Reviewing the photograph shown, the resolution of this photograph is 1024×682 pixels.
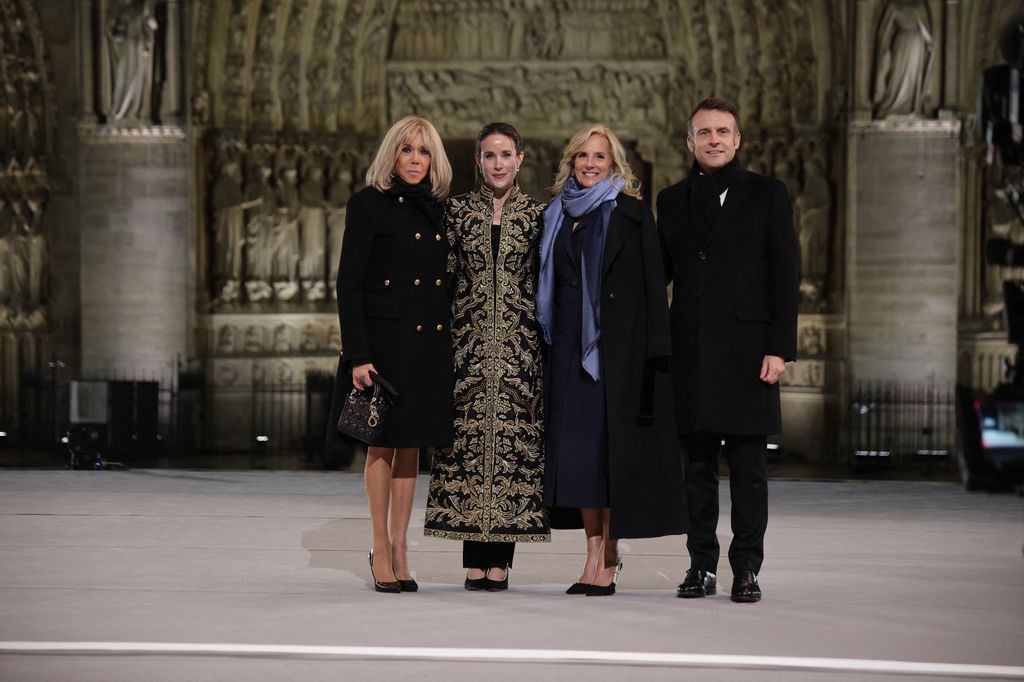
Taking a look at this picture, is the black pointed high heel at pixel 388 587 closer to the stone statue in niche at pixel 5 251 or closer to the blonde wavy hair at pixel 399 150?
the blonde wavy hair at pixel 399 150

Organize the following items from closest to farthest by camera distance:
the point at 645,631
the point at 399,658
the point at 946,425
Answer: the point at 399,658 → the point at 645,631 → the point at 946,425

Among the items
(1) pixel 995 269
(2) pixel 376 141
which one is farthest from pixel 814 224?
(2) pixel 376 141

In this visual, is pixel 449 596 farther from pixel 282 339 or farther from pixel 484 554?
pixel 282 339

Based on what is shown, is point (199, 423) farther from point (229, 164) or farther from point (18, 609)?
point (18, 609)

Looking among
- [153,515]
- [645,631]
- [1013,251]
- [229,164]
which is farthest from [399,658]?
[229,164]

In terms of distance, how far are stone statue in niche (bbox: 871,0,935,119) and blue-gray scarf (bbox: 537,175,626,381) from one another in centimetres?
1035

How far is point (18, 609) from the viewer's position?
5656mm

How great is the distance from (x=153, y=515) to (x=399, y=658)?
3942 mm

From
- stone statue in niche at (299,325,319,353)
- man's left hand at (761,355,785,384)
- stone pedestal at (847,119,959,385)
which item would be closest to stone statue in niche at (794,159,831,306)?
stone pedestal at (847,119,959,385)

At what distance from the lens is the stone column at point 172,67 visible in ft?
53.6

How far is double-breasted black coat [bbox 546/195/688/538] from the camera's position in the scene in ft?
19.8

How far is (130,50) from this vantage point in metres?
16.2

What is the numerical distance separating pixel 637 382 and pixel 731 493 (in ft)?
1.78

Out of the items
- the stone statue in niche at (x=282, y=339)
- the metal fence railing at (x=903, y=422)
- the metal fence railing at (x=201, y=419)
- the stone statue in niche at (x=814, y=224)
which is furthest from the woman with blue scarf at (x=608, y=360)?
the stone statue in niche at (x=282, y=339)
